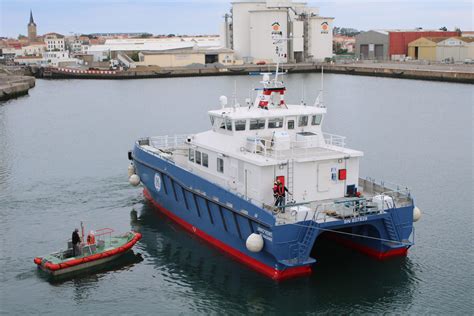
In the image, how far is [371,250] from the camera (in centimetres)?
1684

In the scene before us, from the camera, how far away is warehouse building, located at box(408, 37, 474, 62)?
82.1 m

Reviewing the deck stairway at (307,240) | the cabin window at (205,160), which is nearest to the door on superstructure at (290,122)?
the cabin window at (205,160)

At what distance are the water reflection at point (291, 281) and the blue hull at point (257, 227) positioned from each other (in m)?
0.31

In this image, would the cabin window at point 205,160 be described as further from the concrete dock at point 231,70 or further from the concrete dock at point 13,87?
the concrete dock at point 231,70

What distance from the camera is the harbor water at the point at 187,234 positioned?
14.8 metres

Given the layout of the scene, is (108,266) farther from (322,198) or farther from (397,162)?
(397,162)

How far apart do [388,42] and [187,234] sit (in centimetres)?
8113

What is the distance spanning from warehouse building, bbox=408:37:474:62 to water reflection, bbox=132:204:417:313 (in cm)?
7126

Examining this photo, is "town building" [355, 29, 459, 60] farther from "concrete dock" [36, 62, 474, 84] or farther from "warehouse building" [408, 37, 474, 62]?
"concrete dock" [36, 62, 474, 84]

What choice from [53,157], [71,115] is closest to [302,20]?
[71,115]

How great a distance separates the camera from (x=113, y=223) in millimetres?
20297

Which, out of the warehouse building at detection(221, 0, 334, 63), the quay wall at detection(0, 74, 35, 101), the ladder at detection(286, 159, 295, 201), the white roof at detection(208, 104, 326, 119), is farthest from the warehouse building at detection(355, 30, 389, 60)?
the ladder at detection(286, 159, 295, 201)

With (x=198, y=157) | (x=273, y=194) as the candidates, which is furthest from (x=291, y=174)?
(x=198, y=157)

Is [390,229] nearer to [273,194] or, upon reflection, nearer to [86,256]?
[273,194]
